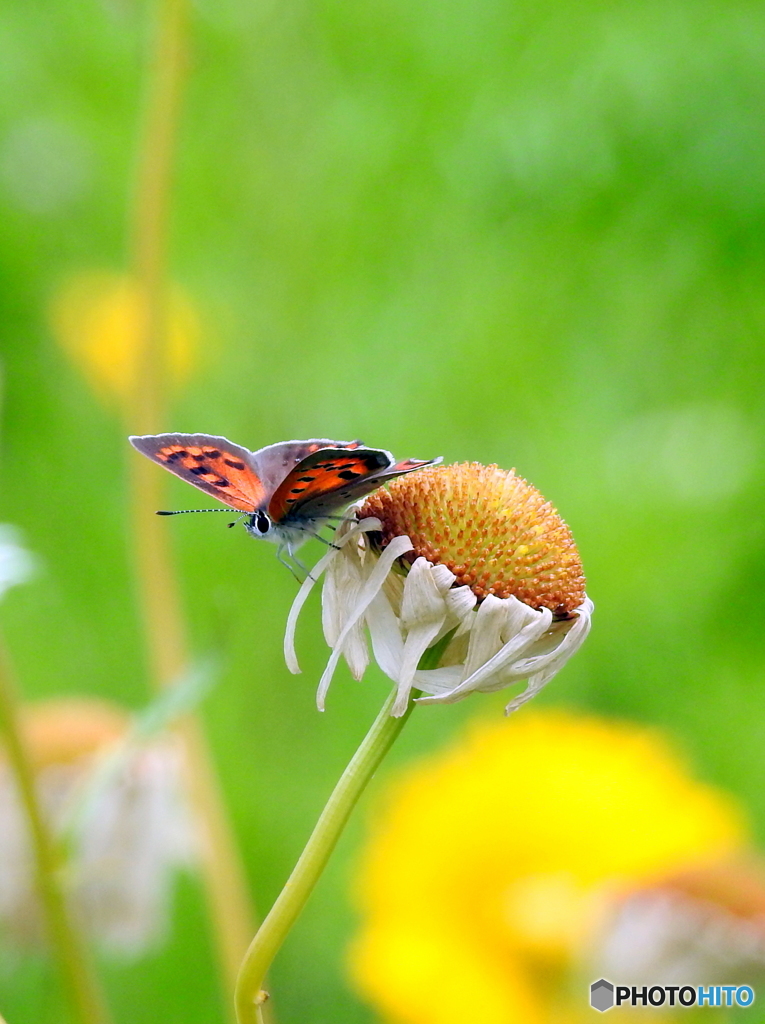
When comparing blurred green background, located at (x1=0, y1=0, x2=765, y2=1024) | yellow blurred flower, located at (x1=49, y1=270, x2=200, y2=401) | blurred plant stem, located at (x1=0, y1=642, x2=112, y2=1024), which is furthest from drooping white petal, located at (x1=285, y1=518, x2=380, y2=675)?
yellow blurred flower, located at (x1=49, y1=270, x2=200, y2=401)

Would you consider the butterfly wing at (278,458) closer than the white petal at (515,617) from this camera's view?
No

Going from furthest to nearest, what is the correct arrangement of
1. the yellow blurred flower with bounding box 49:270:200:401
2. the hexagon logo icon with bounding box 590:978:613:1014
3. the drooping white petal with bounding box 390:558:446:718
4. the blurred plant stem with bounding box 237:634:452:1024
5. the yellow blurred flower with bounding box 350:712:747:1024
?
the yellow blurred flower with bounding box 49:270:200:401
the yellow blurred flower with bounding box 350:712:747:1024
the hexagon logo icon with bounding box 590:978:613:1014
the drooping white petal with bounding box 390:558:446:718
the blurred plant stem with bounding box 237:634:452:1024

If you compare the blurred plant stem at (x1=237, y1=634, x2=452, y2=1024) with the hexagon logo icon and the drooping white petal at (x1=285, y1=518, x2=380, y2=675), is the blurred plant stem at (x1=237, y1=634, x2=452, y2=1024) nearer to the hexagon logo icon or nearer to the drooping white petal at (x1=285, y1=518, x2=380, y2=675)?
the drooping white petal at (x1=285, y1=518, x2=380, y2=675)

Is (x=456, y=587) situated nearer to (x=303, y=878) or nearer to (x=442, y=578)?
(x=442, y=578)

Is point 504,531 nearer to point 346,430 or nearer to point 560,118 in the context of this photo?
point 560,118

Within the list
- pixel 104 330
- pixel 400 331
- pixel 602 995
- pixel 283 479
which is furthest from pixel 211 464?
pixel 104 330

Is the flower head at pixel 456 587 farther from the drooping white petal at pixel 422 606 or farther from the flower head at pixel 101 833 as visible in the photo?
the flower head at pixel 101 833

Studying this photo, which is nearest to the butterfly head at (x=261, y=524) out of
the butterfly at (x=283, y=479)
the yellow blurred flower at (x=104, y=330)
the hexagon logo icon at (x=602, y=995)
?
the butterfly at (x=283, y=479)
